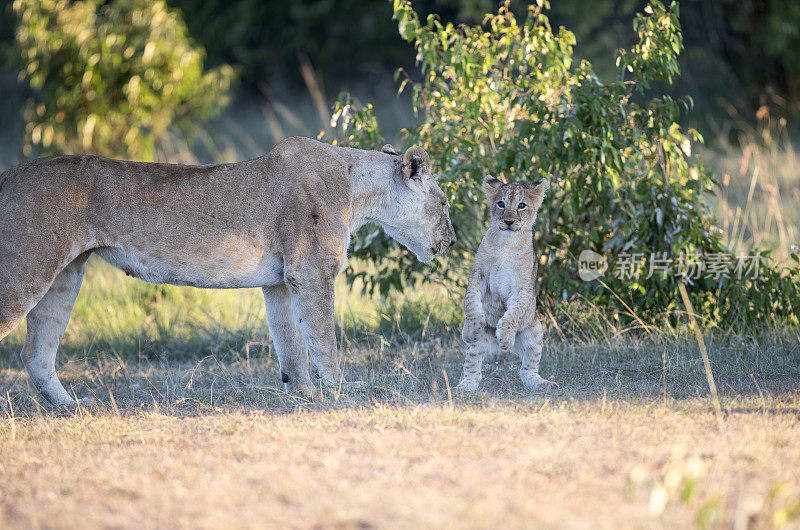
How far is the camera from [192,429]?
4.70m

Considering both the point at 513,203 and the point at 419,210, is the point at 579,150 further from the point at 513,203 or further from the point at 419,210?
the point at 419,210

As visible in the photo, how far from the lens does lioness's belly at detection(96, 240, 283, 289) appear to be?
17.4 feet

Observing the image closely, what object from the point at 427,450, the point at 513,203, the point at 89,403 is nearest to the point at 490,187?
the point at 513,203

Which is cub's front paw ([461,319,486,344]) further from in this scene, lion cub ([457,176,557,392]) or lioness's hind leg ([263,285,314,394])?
lioness's hind leg ([263,285,314,394])

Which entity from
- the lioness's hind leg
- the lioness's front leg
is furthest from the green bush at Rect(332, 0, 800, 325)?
the lioness's front leg

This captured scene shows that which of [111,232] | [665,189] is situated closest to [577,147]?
[665,189]

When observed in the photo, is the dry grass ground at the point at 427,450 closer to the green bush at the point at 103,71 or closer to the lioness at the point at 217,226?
the lioness at the point at 217,226

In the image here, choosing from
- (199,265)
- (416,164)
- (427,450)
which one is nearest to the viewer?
(427,450)

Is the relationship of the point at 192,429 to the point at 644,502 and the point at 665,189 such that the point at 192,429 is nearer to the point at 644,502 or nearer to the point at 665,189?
the point at 644,502

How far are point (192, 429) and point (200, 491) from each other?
4.12 feet

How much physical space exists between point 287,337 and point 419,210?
3.89 ft

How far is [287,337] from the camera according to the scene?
5.86 m

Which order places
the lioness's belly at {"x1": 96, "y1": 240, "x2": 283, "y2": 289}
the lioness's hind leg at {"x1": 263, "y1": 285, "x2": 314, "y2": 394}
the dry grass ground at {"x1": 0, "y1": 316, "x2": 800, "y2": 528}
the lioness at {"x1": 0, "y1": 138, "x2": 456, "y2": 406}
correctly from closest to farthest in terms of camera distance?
the dry grass ground at {"x1": 0, "y1": 316, "x2": 800, "y2": 528} < the lioness at {"x1": 0, "y1": 138, "x2": 456, "y2": 406} < the lioness's belly at {"x1": 96, "y1": 240, "x2": 283, "y2": 289} < the lioness's hind leg at {"x1": 263, "y1": 285, "x2": 314, "y2": 394}

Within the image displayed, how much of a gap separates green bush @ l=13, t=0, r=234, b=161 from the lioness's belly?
6.64 m
